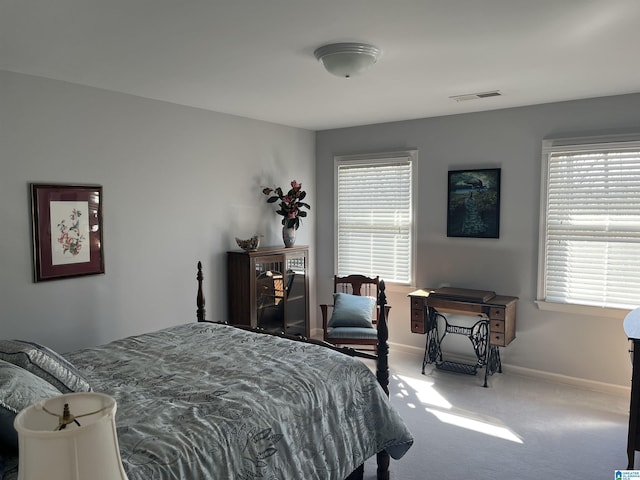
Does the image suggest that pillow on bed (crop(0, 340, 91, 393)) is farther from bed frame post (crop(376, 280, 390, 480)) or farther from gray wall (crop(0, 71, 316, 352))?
bed frame post (crop(376, 280, 390, 480))

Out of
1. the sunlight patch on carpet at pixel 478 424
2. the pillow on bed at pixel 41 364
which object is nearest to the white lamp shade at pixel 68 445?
the pillow on bed at pixel 41 364

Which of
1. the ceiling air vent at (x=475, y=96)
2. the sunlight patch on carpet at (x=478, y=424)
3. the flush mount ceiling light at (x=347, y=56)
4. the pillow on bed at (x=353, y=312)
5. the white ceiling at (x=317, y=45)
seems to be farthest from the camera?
the pillow on bed at (x=353, y=312)

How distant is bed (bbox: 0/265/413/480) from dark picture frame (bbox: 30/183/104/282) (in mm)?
837

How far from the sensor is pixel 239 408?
2076 mm

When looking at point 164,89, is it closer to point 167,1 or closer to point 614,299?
point 167,1

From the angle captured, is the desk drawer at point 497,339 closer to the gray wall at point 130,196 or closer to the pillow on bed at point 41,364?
the gray wall at point 130,196

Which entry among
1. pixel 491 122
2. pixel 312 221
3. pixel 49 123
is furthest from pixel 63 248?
pixel 491 122

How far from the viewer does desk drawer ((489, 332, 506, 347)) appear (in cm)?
423

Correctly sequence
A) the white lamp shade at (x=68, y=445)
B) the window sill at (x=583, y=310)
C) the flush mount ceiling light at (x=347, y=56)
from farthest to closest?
the window sill at (x=583, y=310)
the flush mount ceiling light at (x=347, y=56)
the white lamp shade at (x=68, y=445)

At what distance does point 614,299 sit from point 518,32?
2687 mm

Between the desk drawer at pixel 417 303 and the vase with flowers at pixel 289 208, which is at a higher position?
the vase with flowers at pixel 289 208

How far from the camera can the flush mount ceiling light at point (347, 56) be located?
2680 mm

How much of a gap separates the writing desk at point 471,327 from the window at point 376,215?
0.59m

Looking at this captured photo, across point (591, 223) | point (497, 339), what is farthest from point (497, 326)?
point (591, 223)
